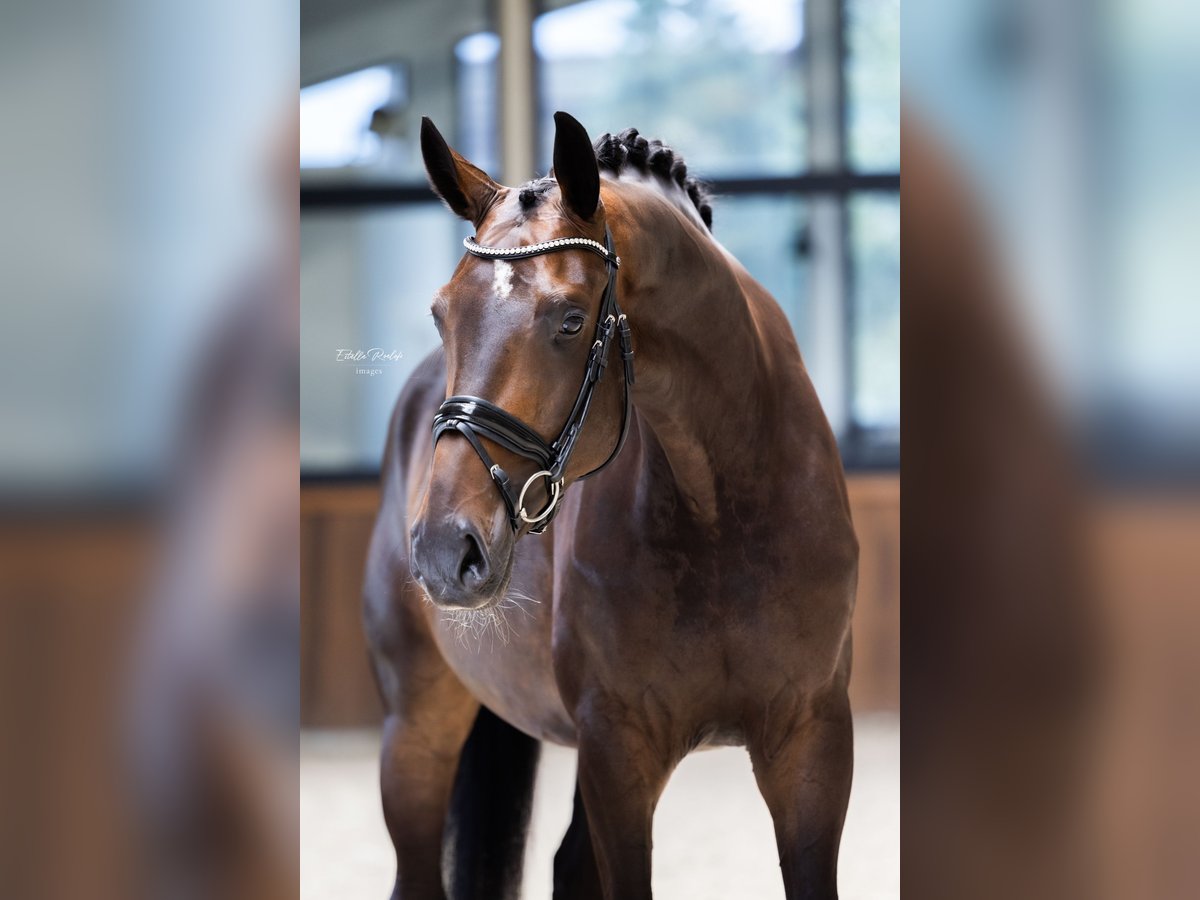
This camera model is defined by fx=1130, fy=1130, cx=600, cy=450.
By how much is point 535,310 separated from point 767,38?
81.4 inches

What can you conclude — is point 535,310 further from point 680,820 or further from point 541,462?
point 680,820

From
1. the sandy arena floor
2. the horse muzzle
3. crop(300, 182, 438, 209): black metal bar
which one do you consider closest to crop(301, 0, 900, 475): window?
crop(300, 182, 438, 209): black metal bar

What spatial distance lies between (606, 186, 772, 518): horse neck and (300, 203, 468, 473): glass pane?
1562 mm

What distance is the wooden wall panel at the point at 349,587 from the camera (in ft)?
9.82

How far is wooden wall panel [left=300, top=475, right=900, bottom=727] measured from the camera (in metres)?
2.99

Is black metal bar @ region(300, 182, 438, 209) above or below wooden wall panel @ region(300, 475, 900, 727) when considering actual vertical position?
above

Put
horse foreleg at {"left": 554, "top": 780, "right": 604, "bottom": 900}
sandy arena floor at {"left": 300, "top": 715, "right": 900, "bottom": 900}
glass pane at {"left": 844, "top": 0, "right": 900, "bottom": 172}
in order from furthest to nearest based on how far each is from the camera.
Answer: glass pane at {"left": 844, "top": 0, "right": 900, "bottom": 172}, sandy arena floor at {"left": 300, "top": 715, "right": 900, "bottom": 900}, horse foreleg at {"left": 554, "top": 780, "right": 604, "bottom": 900}

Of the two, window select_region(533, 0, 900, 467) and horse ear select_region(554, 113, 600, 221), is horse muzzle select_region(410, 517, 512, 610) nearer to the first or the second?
horse ear select_region(554, 113, 600, 221)

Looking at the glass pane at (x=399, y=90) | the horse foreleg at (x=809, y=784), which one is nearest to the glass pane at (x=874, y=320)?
the glass pane at (x=399, y=90)

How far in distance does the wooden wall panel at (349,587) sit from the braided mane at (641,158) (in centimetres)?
162

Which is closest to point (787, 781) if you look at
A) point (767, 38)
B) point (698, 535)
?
point (698, 535)

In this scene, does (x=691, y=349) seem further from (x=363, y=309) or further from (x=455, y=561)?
(x=363, y=309)

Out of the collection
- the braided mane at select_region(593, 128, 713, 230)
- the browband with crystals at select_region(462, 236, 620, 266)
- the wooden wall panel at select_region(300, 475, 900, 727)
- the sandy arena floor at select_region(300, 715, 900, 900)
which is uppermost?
the braided mane at select_region(593, 128, 713, 230)
